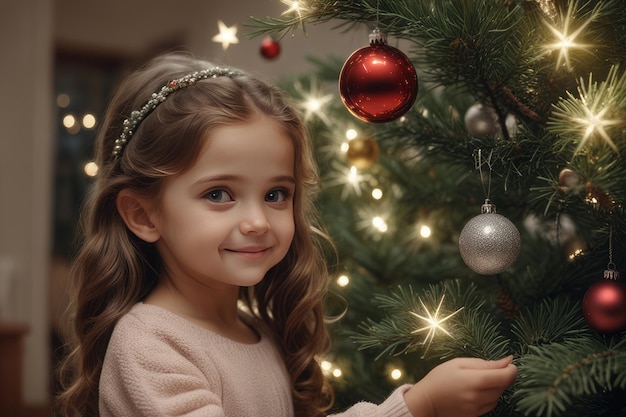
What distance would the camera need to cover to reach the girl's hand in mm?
656

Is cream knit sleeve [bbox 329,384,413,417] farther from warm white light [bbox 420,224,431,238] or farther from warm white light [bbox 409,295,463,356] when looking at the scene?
warm white light [bbox 420,224,431,238]

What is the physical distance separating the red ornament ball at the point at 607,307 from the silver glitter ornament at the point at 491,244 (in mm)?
82

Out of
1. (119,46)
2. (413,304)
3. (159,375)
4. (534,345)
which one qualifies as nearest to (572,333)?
(534,345)

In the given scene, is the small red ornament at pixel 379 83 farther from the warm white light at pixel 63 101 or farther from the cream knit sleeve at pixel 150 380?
the warm white light at pixel 63 101

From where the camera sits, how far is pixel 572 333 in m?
0.69

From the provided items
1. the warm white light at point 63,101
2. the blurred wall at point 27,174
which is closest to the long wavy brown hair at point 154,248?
the blurred wall at point 27,174

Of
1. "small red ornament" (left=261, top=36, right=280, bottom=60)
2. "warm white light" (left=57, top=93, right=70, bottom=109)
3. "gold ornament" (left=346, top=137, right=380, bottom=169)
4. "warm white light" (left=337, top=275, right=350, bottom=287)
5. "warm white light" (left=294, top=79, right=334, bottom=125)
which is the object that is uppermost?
"warm white light" (left=57, top=93, right=70, bottom=109)

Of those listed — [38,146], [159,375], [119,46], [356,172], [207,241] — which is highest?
[119,46]

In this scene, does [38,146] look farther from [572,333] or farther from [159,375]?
[572,333]

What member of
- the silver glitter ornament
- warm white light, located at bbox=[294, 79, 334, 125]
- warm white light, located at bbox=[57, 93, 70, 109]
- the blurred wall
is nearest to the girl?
the silver glitter ornament

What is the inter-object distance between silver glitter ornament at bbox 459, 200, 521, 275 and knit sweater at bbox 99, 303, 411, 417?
17cm

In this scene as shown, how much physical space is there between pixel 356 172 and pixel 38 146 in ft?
7.76

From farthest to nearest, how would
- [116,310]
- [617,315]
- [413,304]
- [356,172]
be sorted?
[356,172], [116,310], [413,304], [617,315]

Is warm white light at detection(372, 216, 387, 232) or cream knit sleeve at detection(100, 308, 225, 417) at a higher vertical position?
warm white light at detection(372, 216, 387, 232)
